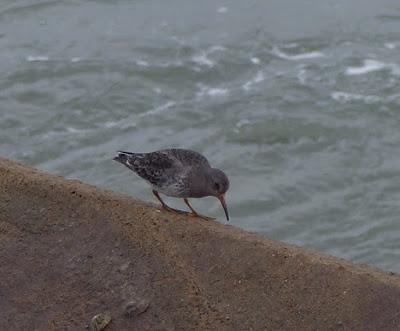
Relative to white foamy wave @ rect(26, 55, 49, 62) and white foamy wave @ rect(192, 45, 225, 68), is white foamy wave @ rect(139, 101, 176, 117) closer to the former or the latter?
white foamy wave @ rect(192, 45, 225, 68)

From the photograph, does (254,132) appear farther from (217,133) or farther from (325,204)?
(325,204)

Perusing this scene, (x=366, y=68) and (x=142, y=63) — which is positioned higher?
(x=366, y=68)

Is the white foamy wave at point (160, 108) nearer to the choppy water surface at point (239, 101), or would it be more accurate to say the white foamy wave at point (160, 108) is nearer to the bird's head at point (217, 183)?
the choppy water surface at point (239, 101)

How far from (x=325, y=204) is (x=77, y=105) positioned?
3.94 metres

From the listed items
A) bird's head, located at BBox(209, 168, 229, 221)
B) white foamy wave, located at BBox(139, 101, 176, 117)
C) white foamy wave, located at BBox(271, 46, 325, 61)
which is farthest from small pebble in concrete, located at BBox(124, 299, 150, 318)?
white foamy wave, located at BBox(271, 46, 325, 61)

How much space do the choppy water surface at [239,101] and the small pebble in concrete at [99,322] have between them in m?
4.83

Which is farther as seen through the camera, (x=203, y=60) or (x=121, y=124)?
(x=203, y=60)

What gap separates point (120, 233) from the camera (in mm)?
6219

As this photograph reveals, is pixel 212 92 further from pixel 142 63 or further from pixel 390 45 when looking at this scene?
pixel 390 45

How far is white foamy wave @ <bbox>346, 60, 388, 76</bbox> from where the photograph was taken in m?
14.0

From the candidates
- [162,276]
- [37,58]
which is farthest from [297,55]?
[162,276]

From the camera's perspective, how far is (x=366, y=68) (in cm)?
1409

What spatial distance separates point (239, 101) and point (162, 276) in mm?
7667

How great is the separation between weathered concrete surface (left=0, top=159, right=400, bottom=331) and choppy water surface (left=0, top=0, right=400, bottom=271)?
4098mm
